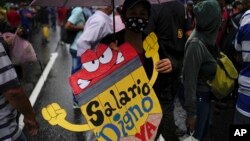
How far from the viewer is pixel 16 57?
3.66 metres

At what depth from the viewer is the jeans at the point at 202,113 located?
3906 millimetres

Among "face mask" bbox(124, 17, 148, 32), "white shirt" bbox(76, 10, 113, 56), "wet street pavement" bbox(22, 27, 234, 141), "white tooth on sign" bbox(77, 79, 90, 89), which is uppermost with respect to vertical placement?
"face mask" bbox(124, 17, 148, 32)

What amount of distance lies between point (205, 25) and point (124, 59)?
1045mm

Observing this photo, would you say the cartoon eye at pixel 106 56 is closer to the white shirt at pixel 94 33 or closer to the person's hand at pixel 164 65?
the person's hand at pixel 164 65

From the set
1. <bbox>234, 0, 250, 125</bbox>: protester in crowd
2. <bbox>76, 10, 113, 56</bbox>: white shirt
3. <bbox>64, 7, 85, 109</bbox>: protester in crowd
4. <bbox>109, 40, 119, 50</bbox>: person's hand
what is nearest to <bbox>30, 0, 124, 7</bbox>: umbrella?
<bbox>109, 40, 119, 50</bbox>: person's hand

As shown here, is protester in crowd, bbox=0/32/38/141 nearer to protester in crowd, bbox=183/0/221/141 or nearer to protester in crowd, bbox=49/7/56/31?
protester in crowd, bbox=183/0/221/141

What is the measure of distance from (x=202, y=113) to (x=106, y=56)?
4.38ft

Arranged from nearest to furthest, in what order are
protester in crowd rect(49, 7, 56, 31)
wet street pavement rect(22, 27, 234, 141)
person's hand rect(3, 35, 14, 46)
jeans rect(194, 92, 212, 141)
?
person's hand rect(3, 35, 14, 46) → jeans rect(194, 92, 212, 141) → wet street pavement rect(22, 27, 234, 141) → protester in crowd rect(49, 7, 56, 31)

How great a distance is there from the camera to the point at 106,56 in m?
2.98

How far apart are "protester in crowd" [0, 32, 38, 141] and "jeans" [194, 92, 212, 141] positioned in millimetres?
1469

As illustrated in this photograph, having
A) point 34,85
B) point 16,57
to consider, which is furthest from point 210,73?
point 34,85

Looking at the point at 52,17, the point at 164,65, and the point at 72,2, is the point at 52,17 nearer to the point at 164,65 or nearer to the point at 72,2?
the point at 72,2

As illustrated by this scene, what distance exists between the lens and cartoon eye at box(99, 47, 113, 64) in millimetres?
2963

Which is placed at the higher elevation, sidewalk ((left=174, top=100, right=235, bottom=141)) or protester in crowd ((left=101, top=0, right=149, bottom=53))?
protester in crowd ((left=101, top=0, right=149, bottom=53))
